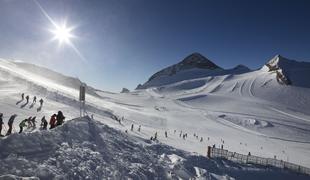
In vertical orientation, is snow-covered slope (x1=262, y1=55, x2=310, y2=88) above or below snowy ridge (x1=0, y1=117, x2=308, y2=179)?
above

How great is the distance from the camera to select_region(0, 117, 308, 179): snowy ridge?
40.7ft

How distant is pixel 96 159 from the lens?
14.8 metres

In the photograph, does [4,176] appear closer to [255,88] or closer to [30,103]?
[30,103]

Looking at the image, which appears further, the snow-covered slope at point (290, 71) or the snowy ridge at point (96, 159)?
the snow-covered slope at point (290, 71)

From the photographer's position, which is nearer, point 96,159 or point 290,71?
point 96,159

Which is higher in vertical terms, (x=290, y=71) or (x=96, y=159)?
(x=290, y=71)

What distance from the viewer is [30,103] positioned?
3766 centimetres

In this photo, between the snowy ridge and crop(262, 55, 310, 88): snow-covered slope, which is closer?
the snowy ridge

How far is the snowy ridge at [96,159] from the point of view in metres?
12.4

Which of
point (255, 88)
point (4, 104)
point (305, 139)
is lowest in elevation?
point (305, 139)

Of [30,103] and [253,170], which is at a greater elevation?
[30,103]

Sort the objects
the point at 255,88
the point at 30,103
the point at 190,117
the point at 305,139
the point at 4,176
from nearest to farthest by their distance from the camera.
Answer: the point at 4,176, the point at 30,103, the point at 305,139, the point at 190,117, the point at 255,88

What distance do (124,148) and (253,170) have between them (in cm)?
1047

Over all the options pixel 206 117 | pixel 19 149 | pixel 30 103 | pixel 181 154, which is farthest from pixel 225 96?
pixel 19 149
